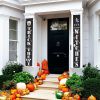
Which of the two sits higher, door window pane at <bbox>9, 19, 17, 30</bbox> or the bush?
door window pane at <bbox>9, 19, 17, 30</bbox>

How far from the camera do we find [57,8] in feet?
31.0

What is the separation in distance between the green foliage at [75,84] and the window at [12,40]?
3.20m

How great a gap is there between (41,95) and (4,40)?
3.11 metres

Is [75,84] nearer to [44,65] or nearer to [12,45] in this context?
[44,65]

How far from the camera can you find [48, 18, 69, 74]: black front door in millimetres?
10367

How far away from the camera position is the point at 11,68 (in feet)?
31.7

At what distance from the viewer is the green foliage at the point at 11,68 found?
31.6ft

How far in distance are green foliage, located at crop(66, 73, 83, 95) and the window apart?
3.20 meters

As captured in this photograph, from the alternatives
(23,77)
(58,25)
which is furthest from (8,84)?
(58,25)

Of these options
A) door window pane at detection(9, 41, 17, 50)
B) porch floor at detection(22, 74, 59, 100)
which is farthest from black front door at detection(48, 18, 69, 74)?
door window pane at detection(9, 41, 17, 50)

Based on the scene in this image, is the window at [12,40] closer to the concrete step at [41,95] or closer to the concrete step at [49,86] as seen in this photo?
the concrete step at [49,86]

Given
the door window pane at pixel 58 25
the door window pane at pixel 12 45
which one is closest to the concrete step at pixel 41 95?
the door window pane at pixel 12 45

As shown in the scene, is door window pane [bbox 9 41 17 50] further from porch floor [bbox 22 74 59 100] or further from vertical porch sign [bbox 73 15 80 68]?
vertical porch sign [bbox 73 15 80 68]

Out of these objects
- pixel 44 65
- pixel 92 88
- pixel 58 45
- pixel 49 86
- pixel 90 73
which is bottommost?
pixel 49 86
